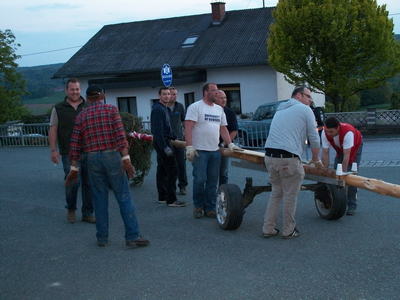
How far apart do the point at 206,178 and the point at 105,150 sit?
188 cm

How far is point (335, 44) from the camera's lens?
930 inches

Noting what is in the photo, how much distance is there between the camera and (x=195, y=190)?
708 centimetres

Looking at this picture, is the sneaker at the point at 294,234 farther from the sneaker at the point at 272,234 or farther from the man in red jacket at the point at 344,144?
the man in red jacket at the point at 344,144

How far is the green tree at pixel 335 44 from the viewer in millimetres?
23062

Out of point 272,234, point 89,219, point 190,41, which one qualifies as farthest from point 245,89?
point 272,234

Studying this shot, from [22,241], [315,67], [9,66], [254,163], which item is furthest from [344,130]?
[9,66]

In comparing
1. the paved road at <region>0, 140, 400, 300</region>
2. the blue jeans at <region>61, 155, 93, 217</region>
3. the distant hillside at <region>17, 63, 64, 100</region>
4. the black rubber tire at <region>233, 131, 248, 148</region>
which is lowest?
the paved road at <region>0, 140, 400, 300</region>

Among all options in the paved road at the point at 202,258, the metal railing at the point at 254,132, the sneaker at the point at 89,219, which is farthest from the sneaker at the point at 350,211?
the metal railing at the point at 254,132

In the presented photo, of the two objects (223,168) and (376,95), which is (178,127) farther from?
(376,95)

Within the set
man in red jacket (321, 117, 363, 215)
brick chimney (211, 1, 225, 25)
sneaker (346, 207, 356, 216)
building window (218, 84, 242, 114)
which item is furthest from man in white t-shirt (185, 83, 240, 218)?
brick chimney (211, 1, 225, 25)

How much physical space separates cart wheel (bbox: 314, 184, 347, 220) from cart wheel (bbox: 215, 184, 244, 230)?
1148 millimetres

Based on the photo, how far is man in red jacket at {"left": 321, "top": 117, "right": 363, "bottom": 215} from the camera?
6590 millimetres

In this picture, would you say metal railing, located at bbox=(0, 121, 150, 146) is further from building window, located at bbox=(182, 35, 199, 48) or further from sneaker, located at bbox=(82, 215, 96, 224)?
building window, located at bbox=(182, 35, 199, 48)

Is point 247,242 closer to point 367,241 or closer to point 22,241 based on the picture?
point 367,241
